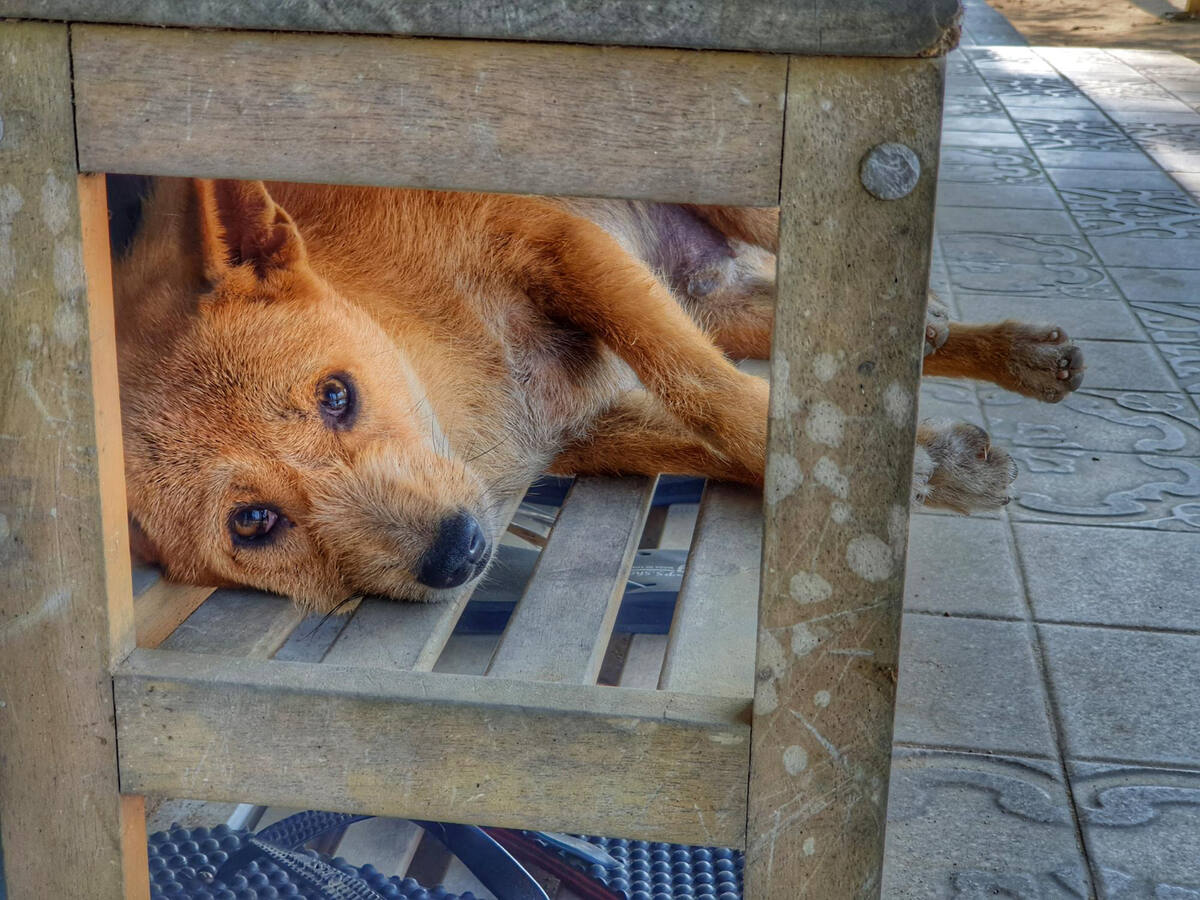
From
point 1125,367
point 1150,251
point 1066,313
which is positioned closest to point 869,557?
point 1125,367

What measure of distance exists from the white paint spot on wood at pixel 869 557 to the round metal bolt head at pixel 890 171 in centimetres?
40

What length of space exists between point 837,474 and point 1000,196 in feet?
17.8

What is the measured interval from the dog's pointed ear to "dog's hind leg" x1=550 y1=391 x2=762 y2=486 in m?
0.78

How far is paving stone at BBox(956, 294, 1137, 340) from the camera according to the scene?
4473 millimetres

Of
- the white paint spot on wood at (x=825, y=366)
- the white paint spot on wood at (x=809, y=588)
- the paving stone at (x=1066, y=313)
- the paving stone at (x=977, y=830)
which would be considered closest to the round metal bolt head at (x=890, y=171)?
the white paint spot on wood at (x=825, y=366)

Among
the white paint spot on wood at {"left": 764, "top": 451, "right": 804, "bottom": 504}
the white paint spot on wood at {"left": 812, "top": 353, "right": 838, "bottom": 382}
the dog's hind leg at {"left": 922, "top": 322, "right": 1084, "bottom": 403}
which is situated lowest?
the dog's hind leg at {"left": 922, "top": 322, "right": 1084, "bottom": 403}

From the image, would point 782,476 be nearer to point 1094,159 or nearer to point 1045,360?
point 1045,360

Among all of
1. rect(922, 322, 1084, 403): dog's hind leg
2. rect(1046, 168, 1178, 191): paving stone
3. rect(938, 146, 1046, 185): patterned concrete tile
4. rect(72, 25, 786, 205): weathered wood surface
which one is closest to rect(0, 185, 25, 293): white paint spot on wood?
rect(72, 25, 786, 205): weathered wood surface

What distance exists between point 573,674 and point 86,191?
954 mm

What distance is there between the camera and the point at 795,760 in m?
1.57

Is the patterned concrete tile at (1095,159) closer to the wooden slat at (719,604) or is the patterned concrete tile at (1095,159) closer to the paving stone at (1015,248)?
the paving stone at (1015,248)

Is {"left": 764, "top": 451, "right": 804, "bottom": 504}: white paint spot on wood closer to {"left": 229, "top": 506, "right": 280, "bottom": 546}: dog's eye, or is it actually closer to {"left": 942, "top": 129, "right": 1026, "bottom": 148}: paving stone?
{"left": 229, "top": 506, "right": 280, "bottom": 546}: dog's eye

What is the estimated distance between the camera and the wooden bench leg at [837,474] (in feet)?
4.44

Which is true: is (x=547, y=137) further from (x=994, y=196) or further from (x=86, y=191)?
(x=994, y=196)
